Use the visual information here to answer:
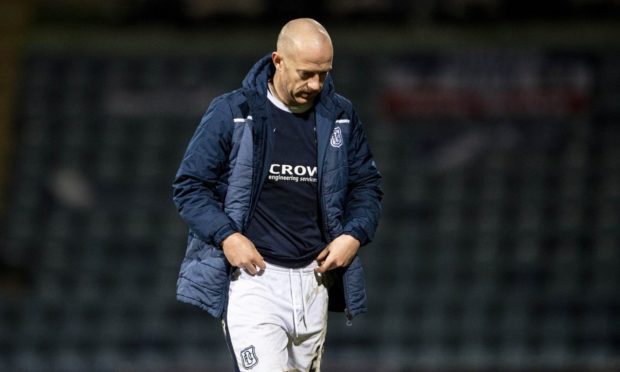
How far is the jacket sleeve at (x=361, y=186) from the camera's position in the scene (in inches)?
133

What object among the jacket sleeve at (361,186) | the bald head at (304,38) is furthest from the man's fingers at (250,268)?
the bald head at (304,38)

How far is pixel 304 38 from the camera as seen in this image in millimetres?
3125

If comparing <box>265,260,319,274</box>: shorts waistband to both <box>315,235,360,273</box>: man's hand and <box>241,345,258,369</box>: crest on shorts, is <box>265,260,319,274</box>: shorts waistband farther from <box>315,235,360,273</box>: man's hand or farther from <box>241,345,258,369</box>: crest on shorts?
<box>241,345,258,369</box>: crest on shorts

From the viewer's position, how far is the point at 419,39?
889 cm

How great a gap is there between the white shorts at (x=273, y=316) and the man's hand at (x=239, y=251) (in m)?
0.14

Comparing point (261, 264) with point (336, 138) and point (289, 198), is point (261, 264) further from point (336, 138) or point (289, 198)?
point (336, 138)

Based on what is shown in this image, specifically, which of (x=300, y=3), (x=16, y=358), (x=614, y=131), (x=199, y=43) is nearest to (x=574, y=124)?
(x=614, y=131)

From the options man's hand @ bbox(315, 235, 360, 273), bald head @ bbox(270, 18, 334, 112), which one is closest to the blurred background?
man's hand @ bbox(315, 235, 360, 273)

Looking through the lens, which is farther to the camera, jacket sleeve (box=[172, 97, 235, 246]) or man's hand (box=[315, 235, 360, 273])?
man's hand (box=[315, 235, 360, 273])

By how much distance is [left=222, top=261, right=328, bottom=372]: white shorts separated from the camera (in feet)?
10.7

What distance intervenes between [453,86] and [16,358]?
12.5 feet

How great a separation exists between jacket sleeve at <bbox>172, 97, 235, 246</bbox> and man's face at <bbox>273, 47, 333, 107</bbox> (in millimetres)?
180

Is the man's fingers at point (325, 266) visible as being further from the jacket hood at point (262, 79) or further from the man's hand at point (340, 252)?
the jacket hood at point (262, 79)

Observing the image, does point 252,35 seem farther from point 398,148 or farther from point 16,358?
Answer: point 16,358
